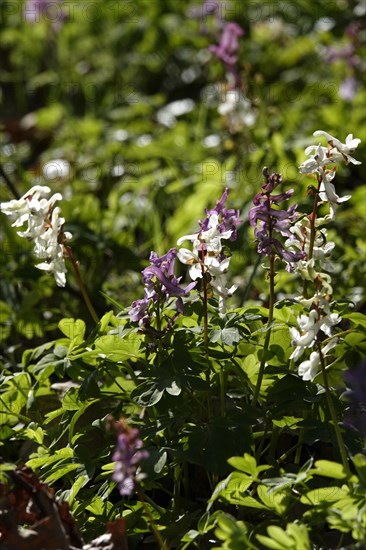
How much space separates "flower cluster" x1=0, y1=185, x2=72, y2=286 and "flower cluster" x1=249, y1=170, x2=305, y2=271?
1.43 feet

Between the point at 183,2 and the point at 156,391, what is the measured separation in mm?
5156

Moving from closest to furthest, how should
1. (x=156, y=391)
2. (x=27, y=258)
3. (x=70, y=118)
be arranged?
(x=156, y=391) → (x=27, y=258) → (x=70, y=118)

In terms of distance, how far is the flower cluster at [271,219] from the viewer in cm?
171

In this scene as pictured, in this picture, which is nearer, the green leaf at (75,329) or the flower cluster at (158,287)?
the flower cluster at (158,287)

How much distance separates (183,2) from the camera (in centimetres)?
638

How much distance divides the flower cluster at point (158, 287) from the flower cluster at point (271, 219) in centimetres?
17

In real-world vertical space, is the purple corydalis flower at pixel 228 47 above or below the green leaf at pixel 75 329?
below

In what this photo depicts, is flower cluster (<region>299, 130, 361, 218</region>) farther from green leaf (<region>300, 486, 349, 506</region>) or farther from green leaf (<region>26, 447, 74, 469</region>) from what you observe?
green leaf (<region>26, 447, 74, 469</region>)

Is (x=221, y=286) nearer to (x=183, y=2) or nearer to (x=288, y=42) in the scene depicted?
(x=288, y=42)

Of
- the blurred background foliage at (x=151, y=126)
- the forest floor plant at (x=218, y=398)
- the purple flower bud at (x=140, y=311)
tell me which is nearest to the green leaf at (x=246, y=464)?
the forest floor plant at (x=218, y=398)

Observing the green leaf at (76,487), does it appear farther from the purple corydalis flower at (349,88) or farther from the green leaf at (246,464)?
the purple corydalis flower at (349,88)

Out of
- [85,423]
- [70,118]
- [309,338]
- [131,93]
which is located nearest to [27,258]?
[85,423]

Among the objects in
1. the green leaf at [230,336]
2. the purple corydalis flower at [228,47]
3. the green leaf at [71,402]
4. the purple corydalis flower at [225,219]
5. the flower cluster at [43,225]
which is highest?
the flower cluster at [43,225]

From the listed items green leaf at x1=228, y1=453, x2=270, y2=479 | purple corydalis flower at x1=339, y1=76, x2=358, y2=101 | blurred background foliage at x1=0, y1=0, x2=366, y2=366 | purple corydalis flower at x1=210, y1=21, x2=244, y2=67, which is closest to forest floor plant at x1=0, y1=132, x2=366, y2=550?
green leaf at x1=228, y1=453, x2=270, y2=479
